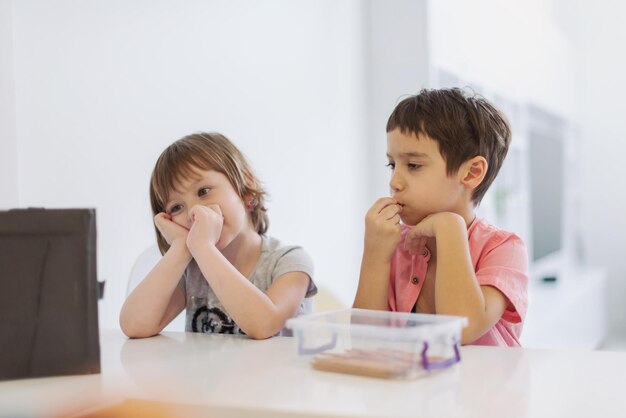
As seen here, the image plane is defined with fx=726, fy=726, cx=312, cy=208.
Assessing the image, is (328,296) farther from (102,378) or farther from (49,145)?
(102,378)

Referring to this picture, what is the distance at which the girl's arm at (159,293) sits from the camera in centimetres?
107

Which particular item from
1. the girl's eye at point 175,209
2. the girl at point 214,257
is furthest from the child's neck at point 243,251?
the girl's eye at point 175,209

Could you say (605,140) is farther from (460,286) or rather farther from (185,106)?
(460,286)

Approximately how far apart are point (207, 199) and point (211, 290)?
0.55 feet

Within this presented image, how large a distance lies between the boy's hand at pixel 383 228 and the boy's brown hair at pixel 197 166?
257 millimetres

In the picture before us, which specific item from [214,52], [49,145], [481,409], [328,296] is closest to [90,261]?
[481,409]

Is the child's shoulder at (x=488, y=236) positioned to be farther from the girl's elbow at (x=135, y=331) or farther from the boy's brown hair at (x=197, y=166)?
the girl's elbow at (x=135, y=331)

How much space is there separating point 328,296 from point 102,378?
0.82m

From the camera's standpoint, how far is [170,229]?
1.17 metres

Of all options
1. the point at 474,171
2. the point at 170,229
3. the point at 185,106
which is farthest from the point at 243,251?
the point at 185,106

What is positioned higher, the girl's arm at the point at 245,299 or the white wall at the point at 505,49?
the white wall at the point at 505,49

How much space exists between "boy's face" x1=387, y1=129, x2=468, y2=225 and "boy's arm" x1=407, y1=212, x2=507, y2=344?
7cm

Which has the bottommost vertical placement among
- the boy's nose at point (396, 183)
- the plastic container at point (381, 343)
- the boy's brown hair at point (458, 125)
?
the plastic container at point (381, 343)

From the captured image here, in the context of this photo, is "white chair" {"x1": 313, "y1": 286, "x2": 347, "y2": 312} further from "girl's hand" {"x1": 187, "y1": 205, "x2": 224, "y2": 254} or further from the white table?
the white table
